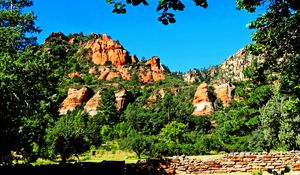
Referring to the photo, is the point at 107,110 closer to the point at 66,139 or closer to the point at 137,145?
the point at 137,145

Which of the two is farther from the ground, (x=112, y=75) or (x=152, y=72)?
(x=152, y=72)

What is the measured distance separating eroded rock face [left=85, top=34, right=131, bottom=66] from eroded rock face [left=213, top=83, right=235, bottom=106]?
175ft

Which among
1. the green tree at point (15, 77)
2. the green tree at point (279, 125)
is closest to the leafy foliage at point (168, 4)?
the green tree at point (15, 77)

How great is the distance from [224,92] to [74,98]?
174ft

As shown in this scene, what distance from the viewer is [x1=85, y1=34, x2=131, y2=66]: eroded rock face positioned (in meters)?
167

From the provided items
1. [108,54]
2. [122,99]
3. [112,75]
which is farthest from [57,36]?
[122,99]

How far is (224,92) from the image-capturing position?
424 feet

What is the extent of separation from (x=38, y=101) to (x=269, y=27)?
12353mm

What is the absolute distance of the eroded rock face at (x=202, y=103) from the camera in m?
120

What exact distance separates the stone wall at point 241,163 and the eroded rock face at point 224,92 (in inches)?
4289

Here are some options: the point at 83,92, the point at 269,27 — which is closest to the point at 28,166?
the point at 269,27

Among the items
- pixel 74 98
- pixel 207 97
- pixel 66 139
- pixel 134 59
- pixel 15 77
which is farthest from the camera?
pixel 134 59

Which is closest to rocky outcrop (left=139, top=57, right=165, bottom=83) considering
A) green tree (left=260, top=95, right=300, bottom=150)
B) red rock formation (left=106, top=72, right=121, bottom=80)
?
red rock formation (left=106, top=72, right=121, bottom=80)

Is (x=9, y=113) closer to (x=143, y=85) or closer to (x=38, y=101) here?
(x=38, y=101)
